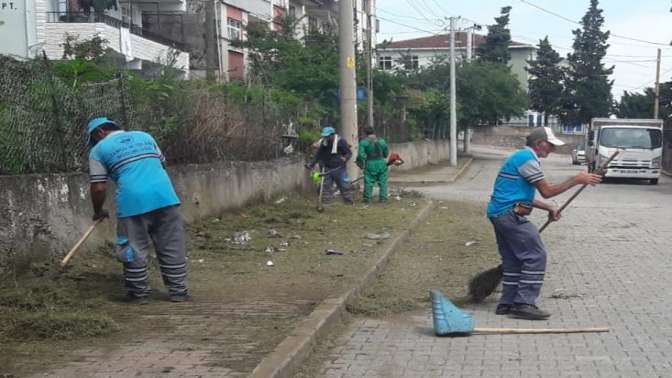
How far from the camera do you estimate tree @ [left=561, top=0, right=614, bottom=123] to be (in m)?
76.1

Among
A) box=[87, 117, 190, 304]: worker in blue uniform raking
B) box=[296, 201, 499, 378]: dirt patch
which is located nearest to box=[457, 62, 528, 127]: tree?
box=[296, 201, 499, 378]: dirt patch

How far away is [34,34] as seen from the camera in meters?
22.6

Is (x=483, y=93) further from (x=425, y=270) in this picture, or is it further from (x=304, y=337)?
(x=304, y=337)

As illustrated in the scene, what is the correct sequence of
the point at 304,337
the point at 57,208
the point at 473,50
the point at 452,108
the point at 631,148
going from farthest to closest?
the point at 473,50 < the point at 452,108 < the point at 631,148 < the point at 57,208 < the point at 304,337

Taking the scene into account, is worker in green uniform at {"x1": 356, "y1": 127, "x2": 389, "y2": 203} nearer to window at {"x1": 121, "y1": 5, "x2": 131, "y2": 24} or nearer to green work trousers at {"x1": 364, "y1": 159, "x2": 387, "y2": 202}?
green work trousers at {"x1": 364, "y1": 159, "x2": 387, "y2": 202}

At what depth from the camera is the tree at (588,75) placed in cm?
7612

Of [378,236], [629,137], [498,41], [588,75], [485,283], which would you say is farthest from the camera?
[498,41]

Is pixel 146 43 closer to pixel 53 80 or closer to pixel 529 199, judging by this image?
pixel 53 80

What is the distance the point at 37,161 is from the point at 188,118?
3794 mm

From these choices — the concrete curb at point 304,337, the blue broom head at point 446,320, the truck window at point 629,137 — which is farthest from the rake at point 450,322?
the truck window at point 629,137

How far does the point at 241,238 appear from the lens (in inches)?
444

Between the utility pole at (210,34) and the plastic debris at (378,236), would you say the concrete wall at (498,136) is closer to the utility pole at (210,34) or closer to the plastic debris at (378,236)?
the utility pole at (210,34)

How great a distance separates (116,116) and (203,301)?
12.2 feet

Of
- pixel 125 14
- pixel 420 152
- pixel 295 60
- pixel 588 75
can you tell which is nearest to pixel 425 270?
pixel 295 60
